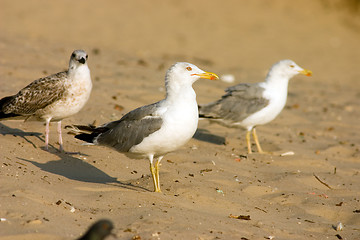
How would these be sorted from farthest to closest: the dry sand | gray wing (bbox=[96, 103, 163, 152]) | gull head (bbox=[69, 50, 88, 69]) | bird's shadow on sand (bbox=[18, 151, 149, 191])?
gull head (bbox=[69, 50, 88, 69]) → bird's shadow on sand (bbox=[18, 151, 149, 191]) → gray wing (bbox=[96, 103, 163, 152]) → the dry sand

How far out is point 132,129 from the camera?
19.7 feet

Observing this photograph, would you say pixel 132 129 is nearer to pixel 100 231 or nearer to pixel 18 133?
pixel 18 133

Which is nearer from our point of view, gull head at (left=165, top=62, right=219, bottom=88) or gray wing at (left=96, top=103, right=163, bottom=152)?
gray wing at (left=96, top=103, right=163, bottom=152)

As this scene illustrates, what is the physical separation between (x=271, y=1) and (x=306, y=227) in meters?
20.9

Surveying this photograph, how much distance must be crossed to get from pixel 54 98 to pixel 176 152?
1.78 m

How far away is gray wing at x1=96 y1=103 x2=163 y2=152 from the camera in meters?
5.79

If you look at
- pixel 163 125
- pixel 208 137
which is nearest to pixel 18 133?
pixel 163 125

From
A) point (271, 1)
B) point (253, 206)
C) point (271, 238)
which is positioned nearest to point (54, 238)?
point (271, 238)

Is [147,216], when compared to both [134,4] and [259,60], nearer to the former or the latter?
[259,60]

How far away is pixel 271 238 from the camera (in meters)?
4.84

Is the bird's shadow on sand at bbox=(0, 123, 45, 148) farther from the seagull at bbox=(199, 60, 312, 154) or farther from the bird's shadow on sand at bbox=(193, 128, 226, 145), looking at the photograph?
the seagull at bbox=(199, 60, 312, 154)

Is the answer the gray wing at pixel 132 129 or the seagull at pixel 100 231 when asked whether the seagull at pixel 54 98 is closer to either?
the gray wing at pixel 132 129

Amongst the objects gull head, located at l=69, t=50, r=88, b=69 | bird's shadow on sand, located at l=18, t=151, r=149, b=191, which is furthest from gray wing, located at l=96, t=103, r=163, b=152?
gull head, located at l=69, t=50, r=88, b=69

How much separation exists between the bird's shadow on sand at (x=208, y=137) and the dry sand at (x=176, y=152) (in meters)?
0.02
